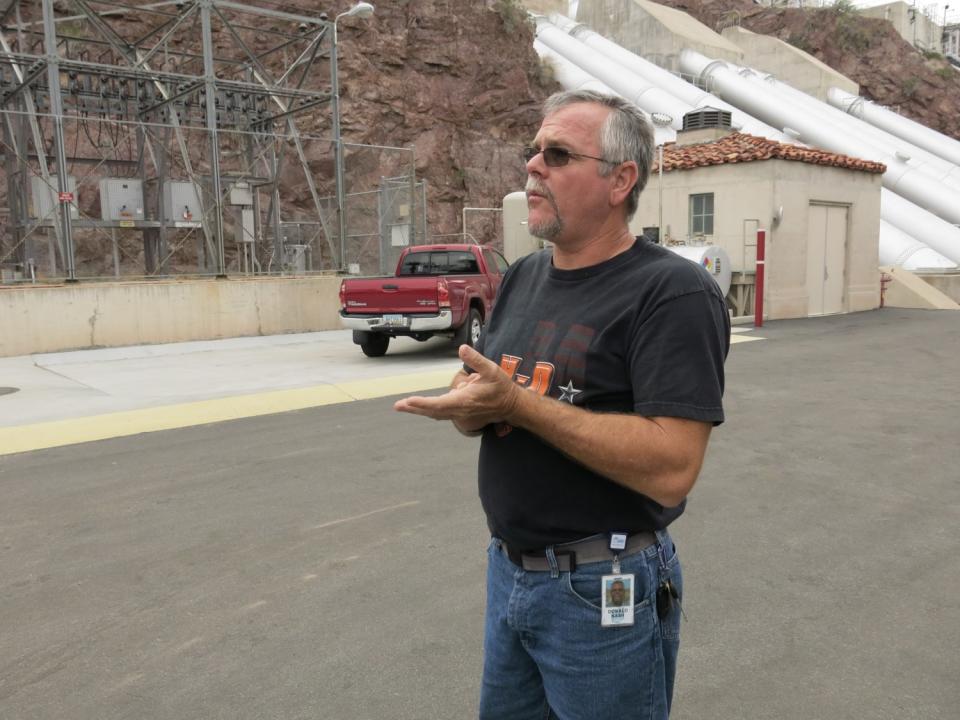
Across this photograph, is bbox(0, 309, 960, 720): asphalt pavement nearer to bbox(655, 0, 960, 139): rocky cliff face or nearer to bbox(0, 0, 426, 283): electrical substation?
bbox(0, 0, 426, 283): electrical substation

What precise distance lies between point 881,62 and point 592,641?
62.5m

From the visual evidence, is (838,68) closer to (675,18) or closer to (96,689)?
(675,18)

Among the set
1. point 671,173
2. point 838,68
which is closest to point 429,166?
point 671,173

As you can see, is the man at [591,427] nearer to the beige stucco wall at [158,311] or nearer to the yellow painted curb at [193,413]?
the yellow painted curb at [193,413]

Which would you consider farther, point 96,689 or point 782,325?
Result: point 782,325

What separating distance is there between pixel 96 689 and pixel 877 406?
8.37m

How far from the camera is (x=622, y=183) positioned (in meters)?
1.92

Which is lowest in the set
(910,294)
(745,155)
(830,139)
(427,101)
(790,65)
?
(910,294)

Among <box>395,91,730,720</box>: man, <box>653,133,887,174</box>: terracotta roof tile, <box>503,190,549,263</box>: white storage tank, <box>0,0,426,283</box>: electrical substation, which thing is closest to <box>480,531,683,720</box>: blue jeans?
<box>395,91,730,720</box>: man

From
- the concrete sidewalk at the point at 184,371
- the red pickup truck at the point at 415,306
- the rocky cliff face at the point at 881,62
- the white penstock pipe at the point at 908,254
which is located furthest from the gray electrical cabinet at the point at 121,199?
the rocky cliff face at the point at 881,62

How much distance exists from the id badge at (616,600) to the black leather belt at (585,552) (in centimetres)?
5

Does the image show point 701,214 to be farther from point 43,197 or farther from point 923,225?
point 923,225

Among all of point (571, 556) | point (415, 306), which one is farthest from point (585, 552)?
point (415, 306)

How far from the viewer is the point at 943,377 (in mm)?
11148
